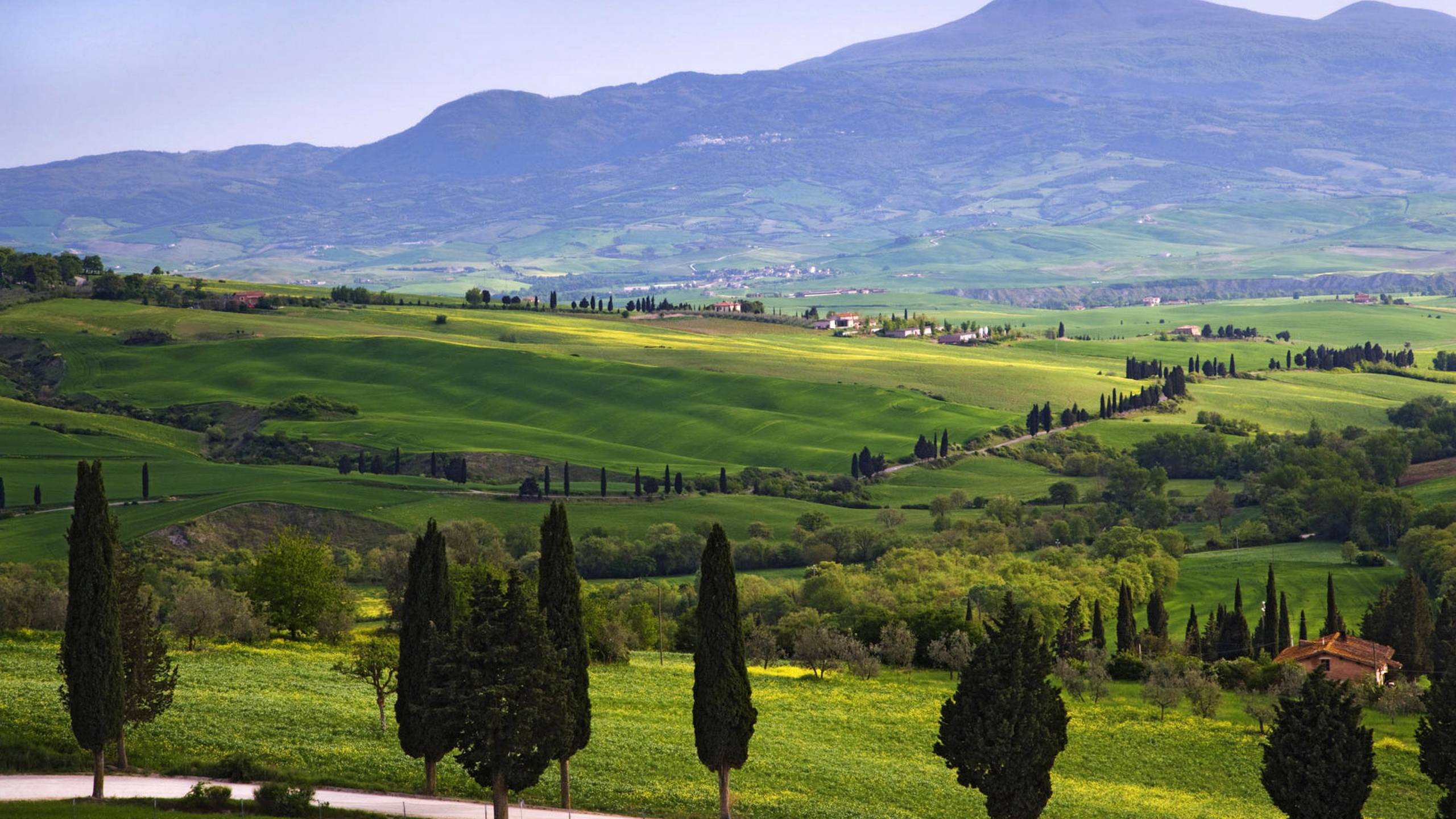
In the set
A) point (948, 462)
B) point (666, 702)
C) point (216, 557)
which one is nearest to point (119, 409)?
point (216, 557)

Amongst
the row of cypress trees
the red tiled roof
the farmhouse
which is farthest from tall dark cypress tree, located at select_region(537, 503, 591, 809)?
the red tiled roof

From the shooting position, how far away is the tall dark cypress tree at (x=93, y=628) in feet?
150

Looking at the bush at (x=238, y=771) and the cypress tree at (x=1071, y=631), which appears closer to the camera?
the bush at (x=238, y=771)

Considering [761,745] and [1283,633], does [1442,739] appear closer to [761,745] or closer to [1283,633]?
[761,745]

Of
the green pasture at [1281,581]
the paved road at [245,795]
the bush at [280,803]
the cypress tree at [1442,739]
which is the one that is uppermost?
the cypress tree at [1442,739]

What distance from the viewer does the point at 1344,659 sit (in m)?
87.8

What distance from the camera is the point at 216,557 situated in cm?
12525

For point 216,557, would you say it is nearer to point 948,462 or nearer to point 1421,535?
point 948,462

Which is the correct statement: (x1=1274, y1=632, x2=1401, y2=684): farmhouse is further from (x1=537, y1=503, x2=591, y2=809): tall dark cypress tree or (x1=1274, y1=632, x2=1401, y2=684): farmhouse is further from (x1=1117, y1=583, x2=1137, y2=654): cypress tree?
(x1=537, y1=503, x2=591, y2=809): tall dark cypress tree

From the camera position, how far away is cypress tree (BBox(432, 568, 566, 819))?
45500 millimetres

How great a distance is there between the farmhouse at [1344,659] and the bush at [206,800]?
59.6 meters

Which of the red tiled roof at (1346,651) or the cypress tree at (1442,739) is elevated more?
the cypress tree at (1442,739)

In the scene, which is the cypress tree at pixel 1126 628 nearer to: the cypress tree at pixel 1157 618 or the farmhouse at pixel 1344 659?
the cypress tree at pixel 1157 618

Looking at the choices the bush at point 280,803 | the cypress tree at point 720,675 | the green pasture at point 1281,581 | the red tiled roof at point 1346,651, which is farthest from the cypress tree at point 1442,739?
the green pasture at point 1281,581
